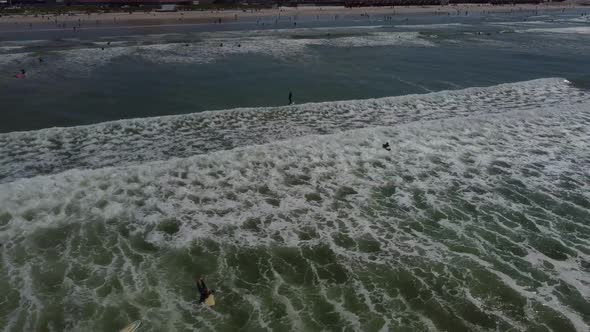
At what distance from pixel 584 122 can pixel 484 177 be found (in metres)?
11.9

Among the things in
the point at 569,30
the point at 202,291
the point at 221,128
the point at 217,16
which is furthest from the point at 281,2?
the point at 202,291

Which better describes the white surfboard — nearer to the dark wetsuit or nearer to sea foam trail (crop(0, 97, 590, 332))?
sea foam trail (crop(0, 97, 590, 332))

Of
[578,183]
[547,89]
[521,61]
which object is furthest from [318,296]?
[521,61]

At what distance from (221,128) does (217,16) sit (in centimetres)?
7248

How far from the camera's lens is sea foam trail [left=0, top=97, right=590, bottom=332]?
11.2 metres

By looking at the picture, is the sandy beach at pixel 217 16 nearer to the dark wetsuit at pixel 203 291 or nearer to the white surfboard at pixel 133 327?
the dark wetsuit at pixel 203 291

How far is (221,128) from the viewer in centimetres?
2383

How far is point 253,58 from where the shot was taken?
44531mm

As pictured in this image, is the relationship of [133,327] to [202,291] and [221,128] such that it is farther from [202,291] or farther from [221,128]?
[221,128]

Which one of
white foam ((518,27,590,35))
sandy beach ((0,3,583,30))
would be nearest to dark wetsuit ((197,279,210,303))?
sandy beach ((0,3,583,30))

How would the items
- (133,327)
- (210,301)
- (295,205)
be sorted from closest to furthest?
1. (133,327)
2. (210,301)
3. (295,205)

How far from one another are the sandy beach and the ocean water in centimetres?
4923

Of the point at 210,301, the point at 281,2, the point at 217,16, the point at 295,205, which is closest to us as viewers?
the point at 210,301

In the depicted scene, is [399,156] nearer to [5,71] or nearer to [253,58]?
[253,58]
